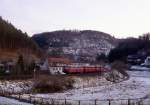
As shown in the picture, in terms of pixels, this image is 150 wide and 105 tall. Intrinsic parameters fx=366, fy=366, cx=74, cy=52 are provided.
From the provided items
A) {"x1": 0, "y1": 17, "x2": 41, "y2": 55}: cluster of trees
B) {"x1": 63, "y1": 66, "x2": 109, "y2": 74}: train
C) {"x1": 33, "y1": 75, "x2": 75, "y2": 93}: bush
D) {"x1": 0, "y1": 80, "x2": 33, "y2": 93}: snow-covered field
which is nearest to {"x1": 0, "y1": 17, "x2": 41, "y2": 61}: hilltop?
{"x1": 0, "y1": 17, "x2": 41, "y2": 55}: cluster of trees

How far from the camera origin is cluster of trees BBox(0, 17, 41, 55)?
374 feet

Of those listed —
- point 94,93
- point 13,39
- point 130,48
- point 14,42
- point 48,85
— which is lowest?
point 94,93

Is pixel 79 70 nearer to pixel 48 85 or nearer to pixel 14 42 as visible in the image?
pixel 48 85

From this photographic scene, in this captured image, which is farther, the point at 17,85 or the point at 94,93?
the point at 17,85

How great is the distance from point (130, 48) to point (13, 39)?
56800mm

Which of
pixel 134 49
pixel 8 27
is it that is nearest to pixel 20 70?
pixel 8 27

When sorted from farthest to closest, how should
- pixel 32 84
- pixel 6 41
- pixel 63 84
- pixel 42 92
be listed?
pixel 6 41, pixel 63 84, pixel 32 84, pixel 42 92

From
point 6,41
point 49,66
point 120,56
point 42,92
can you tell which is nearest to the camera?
point 42,92

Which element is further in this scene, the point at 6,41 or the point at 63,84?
the point at 6,41

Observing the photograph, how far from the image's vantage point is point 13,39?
116500mm

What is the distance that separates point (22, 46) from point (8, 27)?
9.60 meters

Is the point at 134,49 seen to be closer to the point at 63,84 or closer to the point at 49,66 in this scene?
the point at 49,66

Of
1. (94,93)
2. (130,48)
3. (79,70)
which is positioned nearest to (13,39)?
(79,70)

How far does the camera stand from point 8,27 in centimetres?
12175
